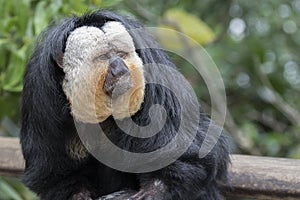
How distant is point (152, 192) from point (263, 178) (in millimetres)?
370

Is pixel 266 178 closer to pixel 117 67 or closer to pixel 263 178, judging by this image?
pixel 263 178

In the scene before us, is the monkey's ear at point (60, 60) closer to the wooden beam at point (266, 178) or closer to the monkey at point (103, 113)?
the monkey at point (103, 113)

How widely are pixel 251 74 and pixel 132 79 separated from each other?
7.41 ft

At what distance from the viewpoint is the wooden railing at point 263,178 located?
1545 millimetres

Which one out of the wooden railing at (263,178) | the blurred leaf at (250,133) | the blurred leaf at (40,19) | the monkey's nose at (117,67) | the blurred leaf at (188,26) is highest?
the monkey's nose at (117,67)

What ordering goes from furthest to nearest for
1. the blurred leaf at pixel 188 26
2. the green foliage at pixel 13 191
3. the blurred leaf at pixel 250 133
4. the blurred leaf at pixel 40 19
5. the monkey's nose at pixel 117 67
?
the blurred leaf at pixel 250 133
the blurred leaf at pixel 188 26
the green foliage at pixel 13 191
the blurred leaf at pixel 40 19
the monkey's nose at pixel 117 67

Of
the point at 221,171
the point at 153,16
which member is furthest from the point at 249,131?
the point at 221,171

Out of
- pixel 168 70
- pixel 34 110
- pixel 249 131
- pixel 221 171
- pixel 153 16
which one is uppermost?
pixel 168 70

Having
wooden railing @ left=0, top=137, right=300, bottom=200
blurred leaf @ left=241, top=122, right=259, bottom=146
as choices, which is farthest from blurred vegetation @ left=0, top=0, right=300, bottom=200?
wooden railing @ left=0, top=137, right=300, bottom=200

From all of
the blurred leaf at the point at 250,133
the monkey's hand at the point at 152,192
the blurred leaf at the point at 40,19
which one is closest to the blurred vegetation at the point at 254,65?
the blurred leaf at the point at 250,133

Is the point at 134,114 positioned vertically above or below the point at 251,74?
above

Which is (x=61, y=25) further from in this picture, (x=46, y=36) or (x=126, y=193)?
(x=126, y=193)

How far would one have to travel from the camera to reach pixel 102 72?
4.26 ft

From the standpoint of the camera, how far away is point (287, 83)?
11.2ft
